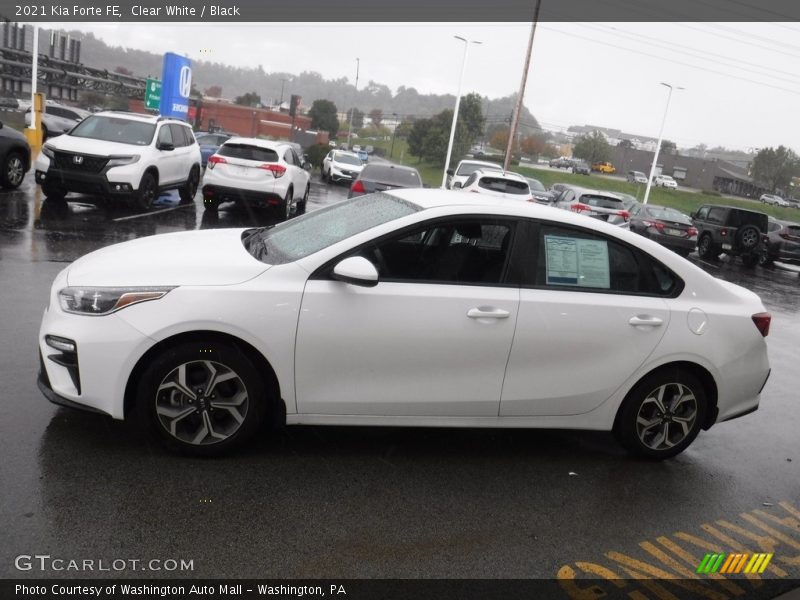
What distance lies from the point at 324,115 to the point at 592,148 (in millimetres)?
30467

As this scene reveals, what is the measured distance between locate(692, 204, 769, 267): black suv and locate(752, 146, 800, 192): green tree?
53341 millimetres

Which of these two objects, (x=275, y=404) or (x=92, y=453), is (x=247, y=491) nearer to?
(x=275, y=404)

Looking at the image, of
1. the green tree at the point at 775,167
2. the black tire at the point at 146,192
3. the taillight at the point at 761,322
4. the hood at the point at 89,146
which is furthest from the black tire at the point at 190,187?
the green tree at the point at 775,167

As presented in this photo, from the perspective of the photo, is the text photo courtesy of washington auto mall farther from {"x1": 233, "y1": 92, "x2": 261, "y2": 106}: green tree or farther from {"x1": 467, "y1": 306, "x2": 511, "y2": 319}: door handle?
{"x1": 233, "y1": 92, "x2": 261, "y2": 106}: green tree

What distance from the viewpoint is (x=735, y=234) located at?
21000 mm

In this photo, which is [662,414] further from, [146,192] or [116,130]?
[116,130]

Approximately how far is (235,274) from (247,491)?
1200 millimetres

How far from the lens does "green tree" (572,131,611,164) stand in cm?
7456

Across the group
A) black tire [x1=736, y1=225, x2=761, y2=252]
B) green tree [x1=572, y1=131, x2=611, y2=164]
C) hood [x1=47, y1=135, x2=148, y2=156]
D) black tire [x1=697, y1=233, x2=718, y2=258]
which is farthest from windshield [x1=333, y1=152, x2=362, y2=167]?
green tree [x1=572, y1=131, x2=611, y2=164]

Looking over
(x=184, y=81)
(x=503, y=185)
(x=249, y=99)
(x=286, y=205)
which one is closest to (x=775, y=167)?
(x=249, y=99)

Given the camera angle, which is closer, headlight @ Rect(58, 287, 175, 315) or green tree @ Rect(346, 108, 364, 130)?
headlight @ Rect(58, 287, 175, 315)

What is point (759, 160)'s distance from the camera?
70.9 meters
